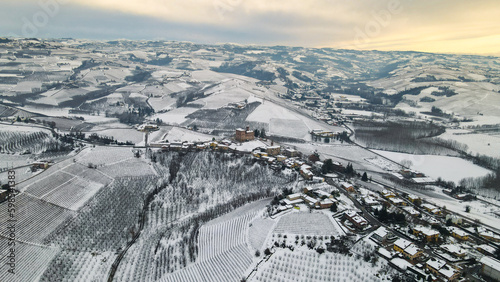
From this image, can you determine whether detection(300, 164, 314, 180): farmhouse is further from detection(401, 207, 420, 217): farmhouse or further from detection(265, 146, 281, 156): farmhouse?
detection(401, 207, 420, 217): farmhouse

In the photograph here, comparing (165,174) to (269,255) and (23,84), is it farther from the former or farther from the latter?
(23,84)

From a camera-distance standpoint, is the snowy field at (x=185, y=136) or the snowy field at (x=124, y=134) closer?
the snowy field at (x=185, y=136)

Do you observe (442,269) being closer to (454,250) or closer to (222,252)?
(454,250)

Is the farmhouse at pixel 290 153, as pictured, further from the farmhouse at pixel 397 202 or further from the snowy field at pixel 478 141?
the snowy field at pixel 478 141

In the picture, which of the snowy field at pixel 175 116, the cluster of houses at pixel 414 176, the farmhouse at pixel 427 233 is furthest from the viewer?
the snowy field at pixel 175 116

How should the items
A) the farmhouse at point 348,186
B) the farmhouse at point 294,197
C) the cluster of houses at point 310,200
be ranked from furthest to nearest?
the farmhouse at point 348,186, the farmhouse at point 294,197, the cluster of houses at point 310,200

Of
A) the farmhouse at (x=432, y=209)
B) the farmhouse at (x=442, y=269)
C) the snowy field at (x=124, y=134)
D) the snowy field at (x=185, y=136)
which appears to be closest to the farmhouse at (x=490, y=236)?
the farmhouse at (x=432, y=209)

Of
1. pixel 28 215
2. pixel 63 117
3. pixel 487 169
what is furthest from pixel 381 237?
pixel 63 117

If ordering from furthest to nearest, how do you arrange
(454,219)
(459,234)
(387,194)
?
(387,194) → (454,219) → (459,234)

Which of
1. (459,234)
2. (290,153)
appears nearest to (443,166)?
(290,153)
